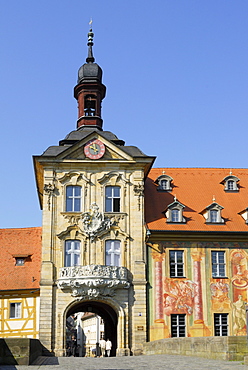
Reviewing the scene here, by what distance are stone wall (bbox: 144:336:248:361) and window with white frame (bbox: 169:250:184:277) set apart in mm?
9116

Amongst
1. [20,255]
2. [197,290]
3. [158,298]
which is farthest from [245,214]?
[20,255]

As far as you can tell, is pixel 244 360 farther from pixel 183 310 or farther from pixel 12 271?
pixel 12 271

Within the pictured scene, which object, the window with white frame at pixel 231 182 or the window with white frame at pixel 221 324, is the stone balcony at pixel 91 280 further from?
the window with white frame at pixel 231 182

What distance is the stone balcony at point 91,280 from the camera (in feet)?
116

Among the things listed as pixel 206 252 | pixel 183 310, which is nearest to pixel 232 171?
pixel 206 252

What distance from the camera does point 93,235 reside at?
36.9 metres

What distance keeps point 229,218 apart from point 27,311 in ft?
46.8

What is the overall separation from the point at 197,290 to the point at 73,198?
9603 millimetres

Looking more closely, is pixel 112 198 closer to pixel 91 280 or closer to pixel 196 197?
pixel 91 280

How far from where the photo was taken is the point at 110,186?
38344mm

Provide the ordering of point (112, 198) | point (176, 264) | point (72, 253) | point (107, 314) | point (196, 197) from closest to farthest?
point (72, 253)
point (176, 264)
point (112, 198)
point (196, 197)
point (107, 314)

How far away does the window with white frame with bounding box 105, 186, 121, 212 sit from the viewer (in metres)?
38.0

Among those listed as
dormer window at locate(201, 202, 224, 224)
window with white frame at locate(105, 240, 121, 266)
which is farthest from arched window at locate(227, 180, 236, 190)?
window with white frame at locate(105, 240, 121, 266)

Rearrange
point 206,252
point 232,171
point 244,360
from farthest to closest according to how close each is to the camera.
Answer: point 232,171, point 206,252, point 244,360
